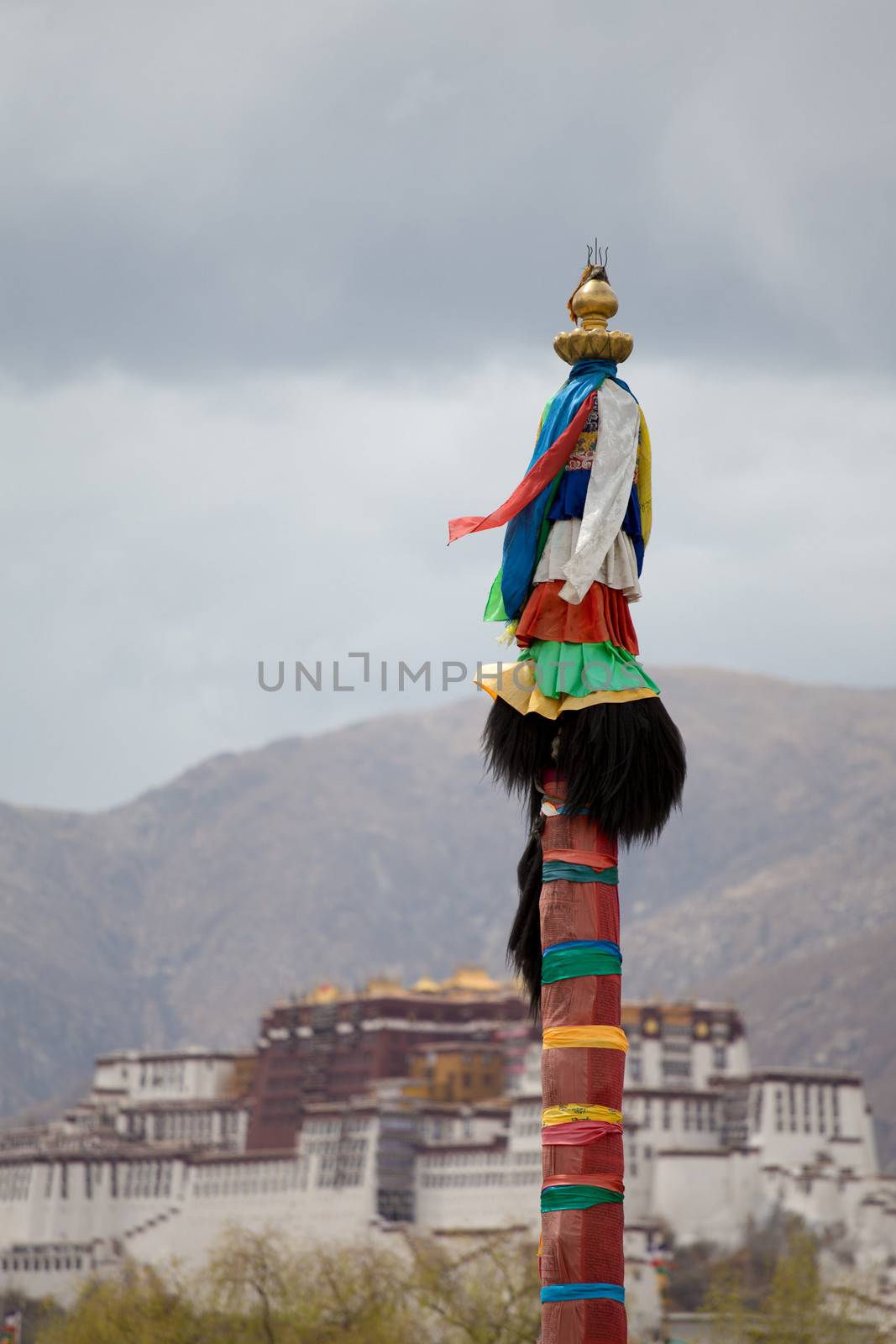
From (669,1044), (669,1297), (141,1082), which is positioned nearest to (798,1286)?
(669,1297)

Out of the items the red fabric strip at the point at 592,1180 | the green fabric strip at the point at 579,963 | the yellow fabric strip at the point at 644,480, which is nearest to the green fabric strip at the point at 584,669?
the yellow fabric strip at the point at 644,480

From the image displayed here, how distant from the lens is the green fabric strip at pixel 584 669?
910 inches

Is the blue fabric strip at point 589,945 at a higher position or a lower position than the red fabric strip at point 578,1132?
higher

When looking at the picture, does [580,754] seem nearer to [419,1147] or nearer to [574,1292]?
[574,1292]

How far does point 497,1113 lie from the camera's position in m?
133

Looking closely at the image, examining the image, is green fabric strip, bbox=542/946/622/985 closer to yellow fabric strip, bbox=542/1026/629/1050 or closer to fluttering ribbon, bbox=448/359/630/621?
yellow fabric strip, bbox=542/1026/629/1050

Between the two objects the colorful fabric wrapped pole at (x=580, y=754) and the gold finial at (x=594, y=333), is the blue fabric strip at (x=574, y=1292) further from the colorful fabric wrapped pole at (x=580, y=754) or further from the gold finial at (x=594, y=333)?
the gold finial at (x=594, y=333)

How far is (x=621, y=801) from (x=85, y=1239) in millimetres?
120322

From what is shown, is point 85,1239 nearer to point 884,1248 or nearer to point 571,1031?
point 884,1248

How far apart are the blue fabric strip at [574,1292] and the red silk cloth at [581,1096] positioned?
0.14 ft

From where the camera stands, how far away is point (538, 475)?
23703 mm

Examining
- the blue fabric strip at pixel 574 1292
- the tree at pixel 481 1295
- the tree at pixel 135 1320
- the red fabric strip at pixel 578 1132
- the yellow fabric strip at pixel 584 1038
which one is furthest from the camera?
the tree at pixel 135 1320

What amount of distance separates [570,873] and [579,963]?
2.69 feet

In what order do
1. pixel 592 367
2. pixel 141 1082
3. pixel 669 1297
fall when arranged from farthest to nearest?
pixel 141 1082, pixel 669 1297, pixel 592 367
